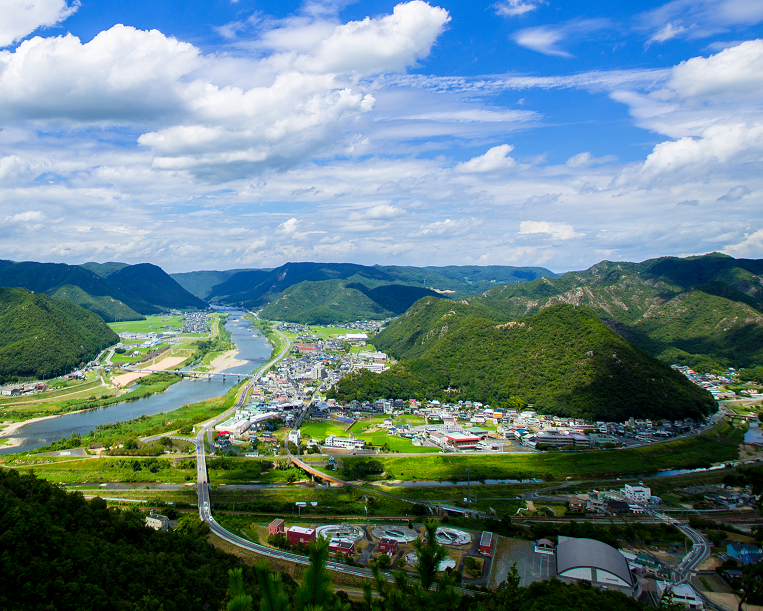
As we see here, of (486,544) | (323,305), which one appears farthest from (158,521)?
(323,305)

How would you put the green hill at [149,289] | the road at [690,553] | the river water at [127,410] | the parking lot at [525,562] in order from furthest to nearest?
the green hill at [149,289], the river water at [127,410], the road at [690,553], the parking lot at [525,562]

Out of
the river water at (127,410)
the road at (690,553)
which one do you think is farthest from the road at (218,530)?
the road at (690,553)

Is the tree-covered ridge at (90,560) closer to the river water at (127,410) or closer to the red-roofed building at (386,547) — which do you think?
the red-roofed building at (386,547)

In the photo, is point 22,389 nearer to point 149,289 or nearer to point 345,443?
point 345,443

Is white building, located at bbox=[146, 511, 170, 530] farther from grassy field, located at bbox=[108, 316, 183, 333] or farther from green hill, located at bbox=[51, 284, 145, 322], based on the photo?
green hill, located at bbox=[51, 284, 145, 322]

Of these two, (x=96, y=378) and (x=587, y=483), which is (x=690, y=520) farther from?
(x=96, y=378)
